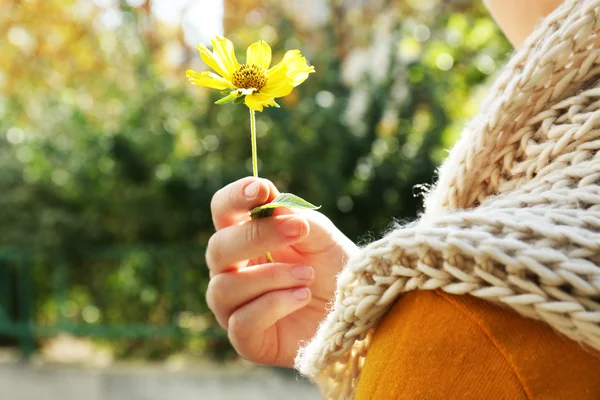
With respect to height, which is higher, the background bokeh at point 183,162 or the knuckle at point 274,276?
the background bokeh at point 183,162

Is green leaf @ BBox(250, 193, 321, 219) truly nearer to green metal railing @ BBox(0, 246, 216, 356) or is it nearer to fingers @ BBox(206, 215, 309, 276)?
fingers @ BBox(206, 215, 309, 276)

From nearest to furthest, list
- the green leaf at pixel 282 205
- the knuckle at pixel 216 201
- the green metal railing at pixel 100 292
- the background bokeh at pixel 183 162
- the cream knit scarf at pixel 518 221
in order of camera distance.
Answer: the cream knit scarf at pixel 518 221 < the green leaf at pixel 282 205 < the knuckle at pixel 216 201 < the background bokeh at pixel 183 162 < the green metal railing at pixel 100 292

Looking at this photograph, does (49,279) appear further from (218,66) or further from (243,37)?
(218,66)

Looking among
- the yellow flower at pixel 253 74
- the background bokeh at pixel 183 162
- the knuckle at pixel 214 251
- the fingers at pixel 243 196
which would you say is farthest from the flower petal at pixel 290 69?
the background bokeh at pixel 183 162

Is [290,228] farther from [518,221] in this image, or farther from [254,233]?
[518,221]

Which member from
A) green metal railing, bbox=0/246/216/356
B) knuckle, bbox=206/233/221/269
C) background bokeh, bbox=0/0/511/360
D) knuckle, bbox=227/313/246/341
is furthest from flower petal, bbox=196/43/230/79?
green metal railing, bbox=0/246/216/356

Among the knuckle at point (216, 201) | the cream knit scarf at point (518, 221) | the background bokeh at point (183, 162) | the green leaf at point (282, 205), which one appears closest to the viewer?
the cream knit scarf at point (518, 221)

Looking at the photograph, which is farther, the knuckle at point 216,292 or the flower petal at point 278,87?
the knuckle at point 216,292

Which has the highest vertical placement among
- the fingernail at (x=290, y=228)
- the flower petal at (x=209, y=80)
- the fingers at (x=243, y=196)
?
the flower petal at (x=209, y=80)

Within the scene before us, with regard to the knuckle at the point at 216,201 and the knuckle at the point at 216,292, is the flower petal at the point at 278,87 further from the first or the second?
the knuckle at the point at 216,292
